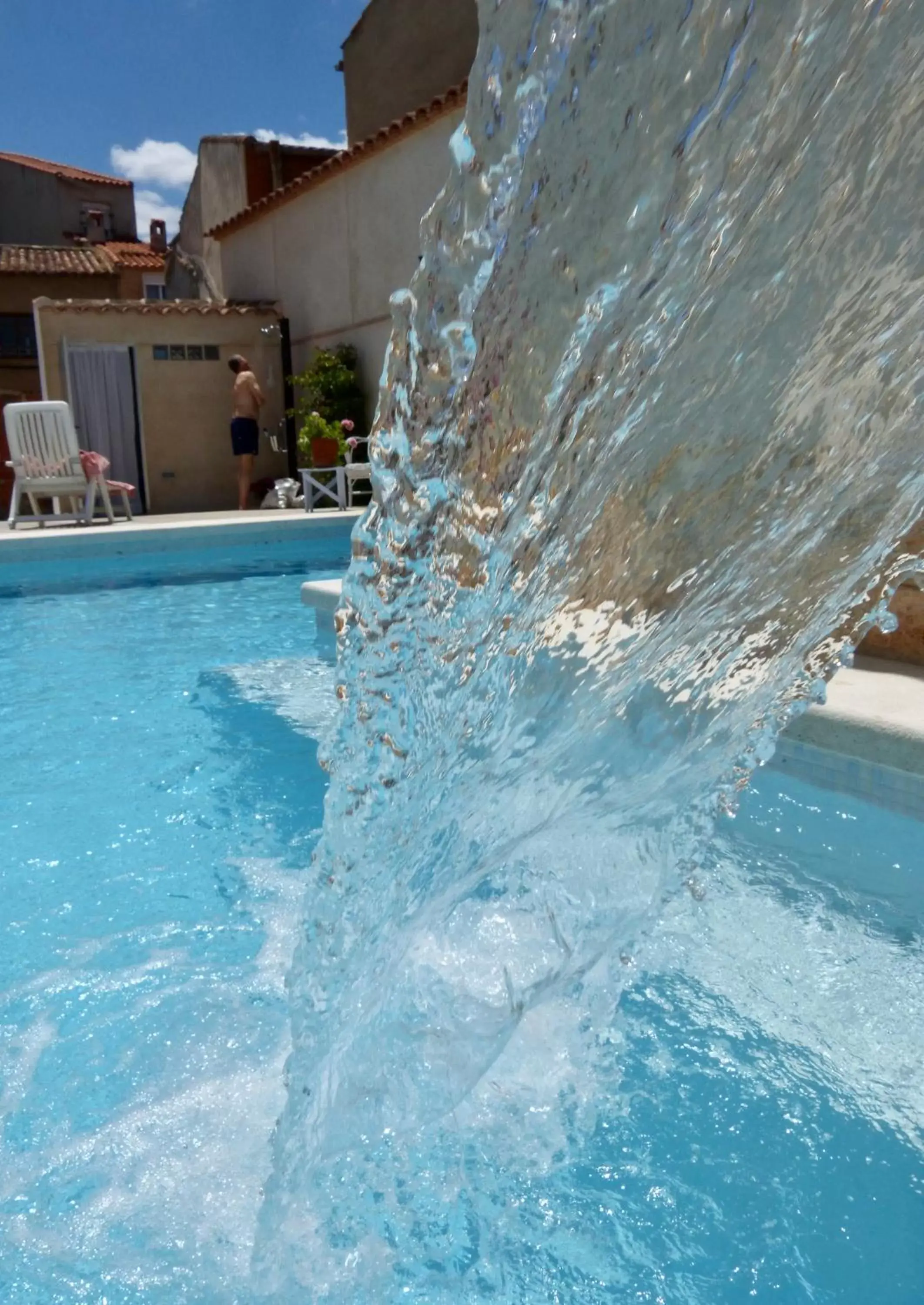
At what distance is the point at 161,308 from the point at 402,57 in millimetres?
4938

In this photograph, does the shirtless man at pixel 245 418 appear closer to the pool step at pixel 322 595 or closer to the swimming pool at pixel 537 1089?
the pool step at pixel 322 595

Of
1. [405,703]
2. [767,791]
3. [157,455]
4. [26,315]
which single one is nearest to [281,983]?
[405,703]

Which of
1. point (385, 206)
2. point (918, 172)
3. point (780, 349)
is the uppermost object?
point (385, 206)

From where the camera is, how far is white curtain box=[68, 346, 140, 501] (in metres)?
13.5

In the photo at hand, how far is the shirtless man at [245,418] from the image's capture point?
1223 cm

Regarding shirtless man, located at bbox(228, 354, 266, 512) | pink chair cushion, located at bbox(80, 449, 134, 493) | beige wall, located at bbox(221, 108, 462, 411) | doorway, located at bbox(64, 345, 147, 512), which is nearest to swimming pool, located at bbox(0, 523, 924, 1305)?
pink chair cushion, located at bbox(80, 449, 134, 493)

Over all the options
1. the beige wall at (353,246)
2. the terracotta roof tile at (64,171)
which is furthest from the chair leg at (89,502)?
the terracotta roof tile at (64,171)

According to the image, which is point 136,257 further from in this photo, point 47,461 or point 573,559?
point 573,559

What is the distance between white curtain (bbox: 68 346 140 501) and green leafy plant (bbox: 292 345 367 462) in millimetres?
2676

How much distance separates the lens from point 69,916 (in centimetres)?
279

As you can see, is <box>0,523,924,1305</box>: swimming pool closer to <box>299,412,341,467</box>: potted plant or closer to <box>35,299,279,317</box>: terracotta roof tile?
<box>299,412,341,467</box>: potted plant

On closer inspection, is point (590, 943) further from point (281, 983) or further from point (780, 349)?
point (780, 349)

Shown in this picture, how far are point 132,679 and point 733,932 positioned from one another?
364 centimetres

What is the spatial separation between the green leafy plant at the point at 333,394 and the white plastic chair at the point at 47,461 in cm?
274
